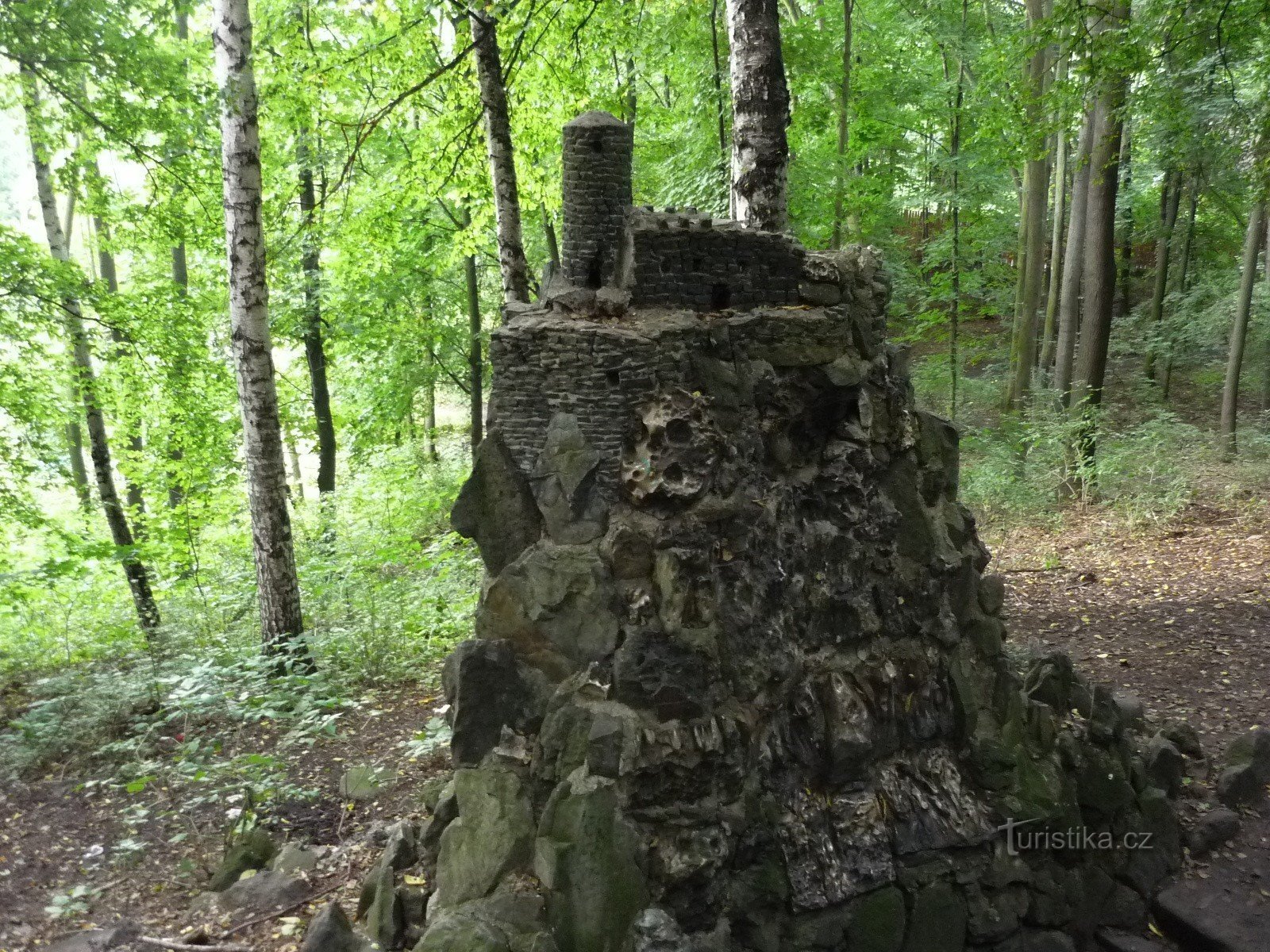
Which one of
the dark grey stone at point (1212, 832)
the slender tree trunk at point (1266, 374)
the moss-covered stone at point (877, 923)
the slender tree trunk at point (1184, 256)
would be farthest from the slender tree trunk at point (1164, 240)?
the moss-covered stone at point (877, 923)

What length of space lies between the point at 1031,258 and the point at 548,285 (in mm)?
12136

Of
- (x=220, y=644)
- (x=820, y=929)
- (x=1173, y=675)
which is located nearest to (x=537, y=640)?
(x=820, y=929)

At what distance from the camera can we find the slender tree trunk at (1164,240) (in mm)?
17406

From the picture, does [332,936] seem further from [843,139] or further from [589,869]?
[843,139]

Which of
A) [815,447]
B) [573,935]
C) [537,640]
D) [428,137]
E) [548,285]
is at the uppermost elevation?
[428,137]

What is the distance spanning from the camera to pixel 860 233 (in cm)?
1359

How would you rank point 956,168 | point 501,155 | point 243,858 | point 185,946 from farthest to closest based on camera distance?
1. point 956,168
2. point 501,155
3. point 243,858
4. point 185,946

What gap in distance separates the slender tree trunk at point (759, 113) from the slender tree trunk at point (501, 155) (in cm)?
240

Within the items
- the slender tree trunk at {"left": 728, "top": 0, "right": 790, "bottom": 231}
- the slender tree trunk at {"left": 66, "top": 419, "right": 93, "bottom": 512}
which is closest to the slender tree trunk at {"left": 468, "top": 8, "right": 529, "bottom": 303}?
the slender tree trunk at {"left": 728, "top": 0, "right": 790, "bottom": 231}

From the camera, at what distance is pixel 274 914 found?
14.8 feet

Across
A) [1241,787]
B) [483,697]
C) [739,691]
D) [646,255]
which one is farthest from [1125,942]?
[646,255]

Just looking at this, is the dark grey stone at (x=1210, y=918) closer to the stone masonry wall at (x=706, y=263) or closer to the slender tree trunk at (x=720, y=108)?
the stone masonry wall at (x=706, y=263)

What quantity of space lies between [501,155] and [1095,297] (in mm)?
9188

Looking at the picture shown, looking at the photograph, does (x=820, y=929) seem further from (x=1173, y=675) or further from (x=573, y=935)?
(x=1173, y=675)
